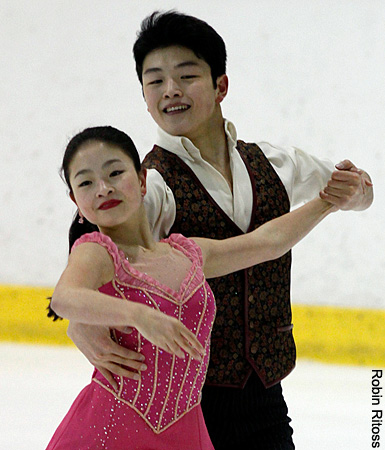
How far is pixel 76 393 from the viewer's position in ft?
14.6

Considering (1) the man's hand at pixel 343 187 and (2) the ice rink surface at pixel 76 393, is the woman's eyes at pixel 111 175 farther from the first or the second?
(2) the ice rink surface at pixel 76 393

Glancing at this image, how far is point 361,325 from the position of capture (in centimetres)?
489

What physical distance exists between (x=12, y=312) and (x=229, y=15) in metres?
2.51

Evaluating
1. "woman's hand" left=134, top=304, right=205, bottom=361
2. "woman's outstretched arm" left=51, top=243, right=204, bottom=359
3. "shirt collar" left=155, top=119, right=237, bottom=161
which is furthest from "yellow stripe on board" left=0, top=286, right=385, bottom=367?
"woman's hand" left=134, top=304, right=205, bottom=361

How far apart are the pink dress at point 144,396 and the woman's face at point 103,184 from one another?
0.05m

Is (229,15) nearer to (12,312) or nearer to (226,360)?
(12,312)

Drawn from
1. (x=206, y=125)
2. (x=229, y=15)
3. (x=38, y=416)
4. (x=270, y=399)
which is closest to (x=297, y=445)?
(x=38, y=416)

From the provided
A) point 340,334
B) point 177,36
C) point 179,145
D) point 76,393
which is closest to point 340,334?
point 340,334

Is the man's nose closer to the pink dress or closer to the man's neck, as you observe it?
the man's neck

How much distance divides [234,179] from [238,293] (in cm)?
29

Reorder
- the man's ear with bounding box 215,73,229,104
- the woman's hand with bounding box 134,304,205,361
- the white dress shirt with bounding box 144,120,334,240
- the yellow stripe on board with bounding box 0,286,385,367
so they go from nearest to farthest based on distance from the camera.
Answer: the woman's hand with bounding box 134,304,205,361 < the white dress shirt with bounding box 144,120,334,240 < the man's ear with bounding box 215,73,229,104 < the yellow stripe on board with bounding box 0,286,385,367

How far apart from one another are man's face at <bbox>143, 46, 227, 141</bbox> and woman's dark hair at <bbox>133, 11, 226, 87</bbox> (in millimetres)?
15

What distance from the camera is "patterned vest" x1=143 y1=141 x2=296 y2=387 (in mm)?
1980

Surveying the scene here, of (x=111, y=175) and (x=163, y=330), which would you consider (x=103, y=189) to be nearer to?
(x=111, y=175)
